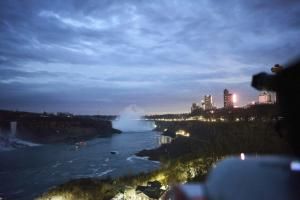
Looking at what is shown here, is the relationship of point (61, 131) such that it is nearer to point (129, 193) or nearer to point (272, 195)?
point (129, 193)

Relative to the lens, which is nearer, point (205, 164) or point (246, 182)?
point (246, 182)

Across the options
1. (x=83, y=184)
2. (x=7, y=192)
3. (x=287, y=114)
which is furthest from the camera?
(x=7, y=192)

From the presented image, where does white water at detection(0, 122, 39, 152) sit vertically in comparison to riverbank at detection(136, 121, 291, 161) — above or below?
below

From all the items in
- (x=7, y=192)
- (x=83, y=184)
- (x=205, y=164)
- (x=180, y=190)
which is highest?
(x=180, y=190)

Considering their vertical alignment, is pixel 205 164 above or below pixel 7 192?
above

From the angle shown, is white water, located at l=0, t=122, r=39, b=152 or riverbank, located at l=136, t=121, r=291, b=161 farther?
white water, located at l=0, t=122, r=39, b=152

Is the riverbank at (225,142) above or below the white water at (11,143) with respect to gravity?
above

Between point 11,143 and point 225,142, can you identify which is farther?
point 11,143

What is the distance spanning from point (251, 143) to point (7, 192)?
39.8 m

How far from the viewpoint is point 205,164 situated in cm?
4256

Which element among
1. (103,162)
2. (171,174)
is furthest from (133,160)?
(171,174)

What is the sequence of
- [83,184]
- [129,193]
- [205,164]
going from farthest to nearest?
[83,184] → [205,164] → [129,193]

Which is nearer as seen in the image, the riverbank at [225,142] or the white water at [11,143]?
the riverbank at [225,142]

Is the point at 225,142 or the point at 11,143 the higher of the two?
the point at 225,142
